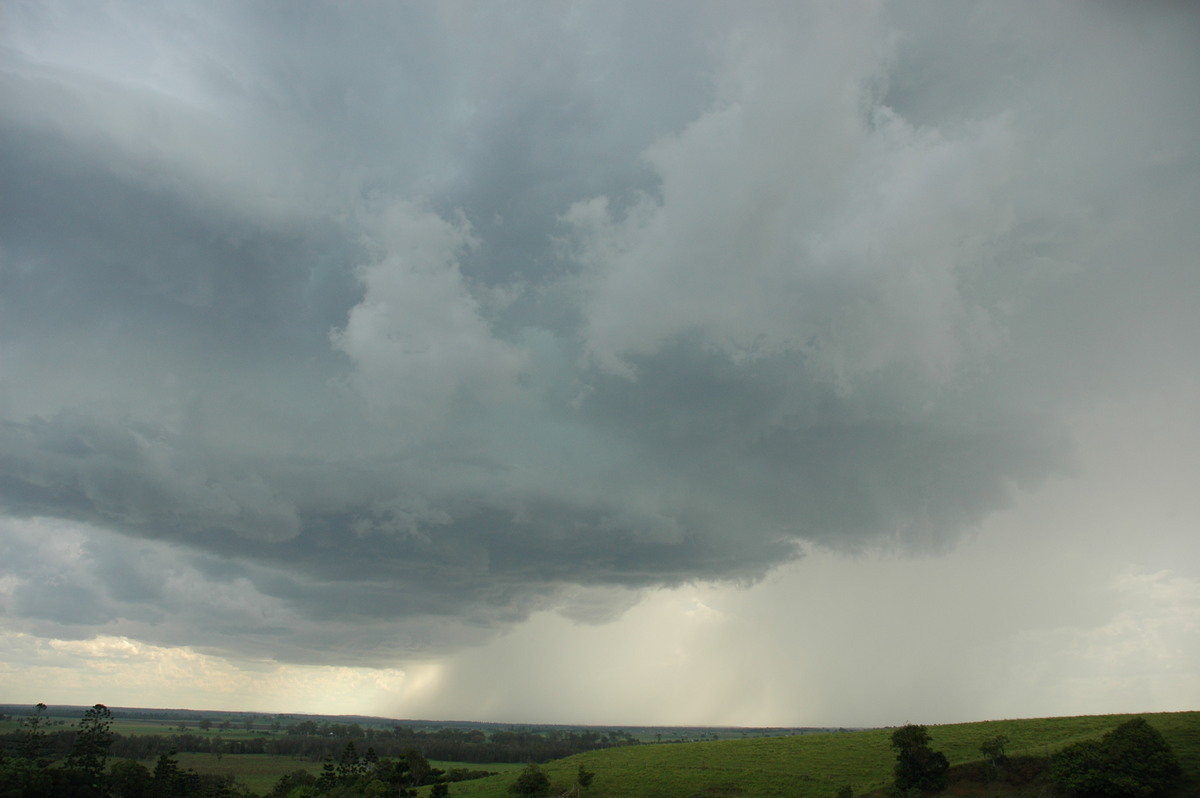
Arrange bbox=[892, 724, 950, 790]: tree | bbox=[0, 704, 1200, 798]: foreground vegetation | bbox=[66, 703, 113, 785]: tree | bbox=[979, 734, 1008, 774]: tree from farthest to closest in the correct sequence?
bbox=[66, 703, 113, 785]: tree < bbox=[892, 724, 950, 790]: tree < bbox=[979, 734, 1008, 774]: tree < bbox=[0, 704, 1200, 798]: foreground vegetation

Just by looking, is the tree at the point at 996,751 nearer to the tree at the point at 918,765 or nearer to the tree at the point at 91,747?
the tree at the point at 918,765

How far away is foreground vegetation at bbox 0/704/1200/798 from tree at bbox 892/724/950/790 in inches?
9.3

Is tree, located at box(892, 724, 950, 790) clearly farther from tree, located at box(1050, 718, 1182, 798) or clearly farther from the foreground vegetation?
tree, located at box(1050, 718, 1182, 798)

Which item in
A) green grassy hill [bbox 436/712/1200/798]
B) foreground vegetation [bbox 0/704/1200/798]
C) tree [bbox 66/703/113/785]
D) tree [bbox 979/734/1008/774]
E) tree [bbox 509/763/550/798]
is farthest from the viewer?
tree [bbox 66/703/113/785]

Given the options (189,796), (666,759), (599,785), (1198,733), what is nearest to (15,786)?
(189,796)

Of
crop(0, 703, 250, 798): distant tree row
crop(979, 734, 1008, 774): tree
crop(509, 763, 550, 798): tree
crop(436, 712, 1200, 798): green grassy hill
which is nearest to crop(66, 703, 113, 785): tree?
crop(0, 703, 250, 798): distant tree row

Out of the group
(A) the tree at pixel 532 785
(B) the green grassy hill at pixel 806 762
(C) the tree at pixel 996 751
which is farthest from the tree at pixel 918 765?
(A) the tree at pixel 532 785

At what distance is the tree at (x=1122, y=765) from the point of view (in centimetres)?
6988

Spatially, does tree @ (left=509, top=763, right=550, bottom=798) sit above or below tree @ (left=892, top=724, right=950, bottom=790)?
below

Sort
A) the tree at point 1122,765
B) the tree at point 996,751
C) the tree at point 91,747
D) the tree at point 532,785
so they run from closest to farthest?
the tree at point 1122,765 → the tree at point 996,751 → the tree at point 532,785 → the tree at point 91,747

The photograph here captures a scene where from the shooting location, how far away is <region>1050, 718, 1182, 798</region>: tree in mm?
69875

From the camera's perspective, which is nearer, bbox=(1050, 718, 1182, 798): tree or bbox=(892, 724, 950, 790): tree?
bbox=(1050, 718, 1182, 798): tree

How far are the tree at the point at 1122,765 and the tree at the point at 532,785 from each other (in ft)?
250

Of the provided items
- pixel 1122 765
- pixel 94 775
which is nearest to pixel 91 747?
pixel 94 775
